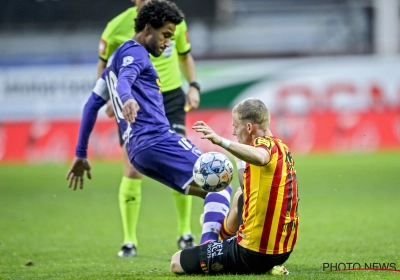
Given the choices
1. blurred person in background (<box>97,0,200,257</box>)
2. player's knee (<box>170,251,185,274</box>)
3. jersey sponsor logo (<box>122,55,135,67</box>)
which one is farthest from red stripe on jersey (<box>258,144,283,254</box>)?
blurred person in background (<box>97,0,200,257</box>)

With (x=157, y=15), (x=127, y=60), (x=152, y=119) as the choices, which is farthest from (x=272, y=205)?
(x=157, y=15)

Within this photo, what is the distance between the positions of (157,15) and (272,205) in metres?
1.90

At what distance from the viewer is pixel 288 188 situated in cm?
493

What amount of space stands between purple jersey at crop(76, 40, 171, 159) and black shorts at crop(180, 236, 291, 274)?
0.99 meters

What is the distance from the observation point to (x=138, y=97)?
579 centimetres

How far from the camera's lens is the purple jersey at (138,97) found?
5.69 meters

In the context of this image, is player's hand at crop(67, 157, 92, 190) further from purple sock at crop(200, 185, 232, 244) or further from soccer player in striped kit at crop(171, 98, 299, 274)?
soccer player in striped kit at crop(171, 98, 299, 274)

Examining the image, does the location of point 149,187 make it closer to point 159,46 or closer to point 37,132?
point 37,132

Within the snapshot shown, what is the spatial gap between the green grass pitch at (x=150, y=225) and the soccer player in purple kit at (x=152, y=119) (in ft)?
2.21

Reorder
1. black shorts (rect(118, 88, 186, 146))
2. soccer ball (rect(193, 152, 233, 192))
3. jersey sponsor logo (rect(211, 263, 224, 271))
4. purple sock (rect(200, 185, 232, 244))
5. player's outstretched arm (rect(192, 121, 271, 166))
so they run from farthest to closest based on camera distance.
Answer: black shorts (rect(118, 88, 186, 146)), purple sock (rect(200, 185, 232, 244)), jersey sponsor logo (rect(211, 263, 224, 271)), soccer ball (rect(193, 152, 233, 192)), player's outstretched arm (rect(192, 121, 271, 166))

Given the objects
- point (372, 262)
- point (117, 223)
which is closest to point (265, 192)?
point (372, 262)

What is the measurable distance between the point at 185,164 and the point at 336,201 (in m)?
5.58

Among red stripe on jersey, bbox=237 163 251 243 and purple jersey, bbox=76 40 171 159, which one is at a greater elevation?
purple jersey, bbox=76 40 171 159

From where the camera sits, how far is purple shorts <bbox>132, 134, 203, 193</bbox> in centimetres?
566
